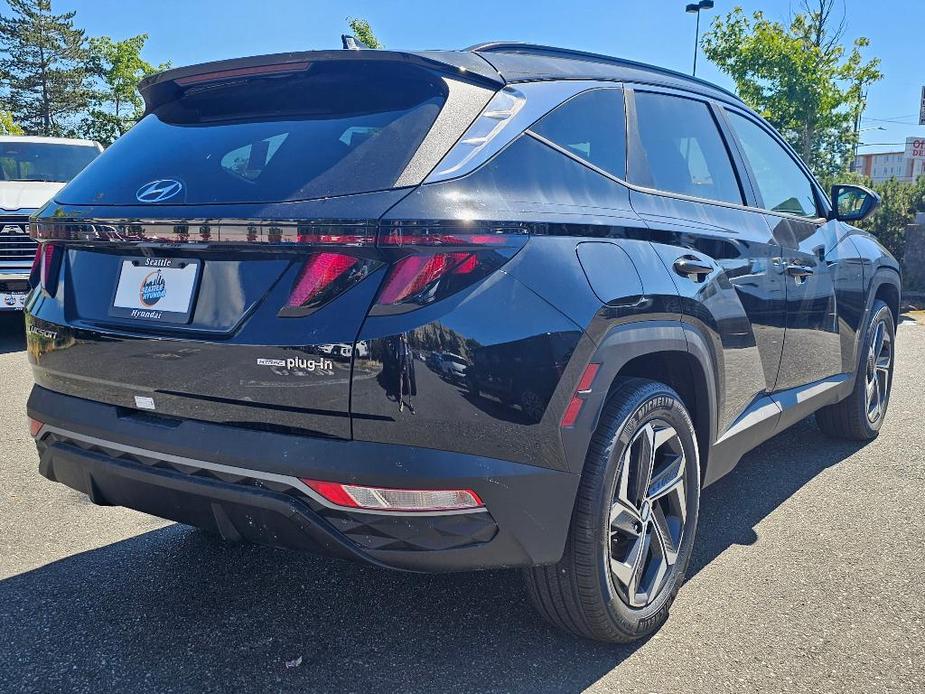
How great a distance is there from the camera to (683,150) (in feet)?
10.6

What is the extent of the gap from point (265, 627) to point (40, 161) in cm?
869

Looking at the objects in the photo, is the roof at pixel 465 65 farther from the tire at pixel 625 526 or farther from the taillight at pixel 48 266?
the tire at pixel 625 526

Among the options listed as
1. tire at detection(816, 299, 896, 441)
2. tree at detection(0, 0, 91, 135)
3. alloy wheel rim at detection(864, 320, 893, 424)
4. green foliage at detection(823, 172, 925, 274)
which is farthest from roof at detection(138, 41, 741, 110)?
tree at detection(0, 0, 91, 135)

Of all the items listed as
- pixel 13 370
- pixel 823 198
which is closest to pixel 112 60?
pixel 13 370

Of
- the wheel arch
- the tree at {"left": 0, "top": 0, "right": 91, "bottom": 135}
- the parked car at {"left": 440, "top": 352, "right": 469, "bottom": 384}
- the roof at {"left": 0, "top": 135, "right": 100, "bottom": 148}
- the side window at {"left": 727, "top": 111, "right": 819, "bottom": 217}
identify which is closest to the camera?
the parked car at {"left": 440, "top": 352, "right": 469, "bottom": 384}

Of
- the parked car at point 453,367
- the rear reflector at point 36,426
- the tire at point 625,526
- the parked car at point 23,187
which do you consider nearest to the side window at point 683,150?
the tire at point 625,526

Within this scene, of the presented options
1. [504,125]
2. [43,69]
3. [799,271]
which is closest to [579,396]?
[504,125]

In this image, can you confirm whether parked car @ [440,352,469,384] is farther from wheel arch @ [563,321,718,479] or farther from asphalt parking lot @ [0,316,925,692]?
asphalt parking lot @ [0,316,925,692]

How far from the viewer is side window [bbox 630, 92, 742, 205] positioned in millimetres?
2965

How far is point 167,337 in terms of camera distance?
7.27 feet

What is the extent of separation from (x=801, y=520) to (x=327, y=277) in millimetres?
2641

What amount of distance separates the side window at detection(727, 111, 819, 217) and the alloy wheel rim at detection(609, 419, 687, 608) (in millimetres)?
1557

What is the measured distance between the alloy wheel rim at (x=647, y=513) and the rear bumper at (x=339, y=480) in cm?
34

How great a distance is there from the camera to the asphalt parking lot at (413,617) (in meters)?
2.41
